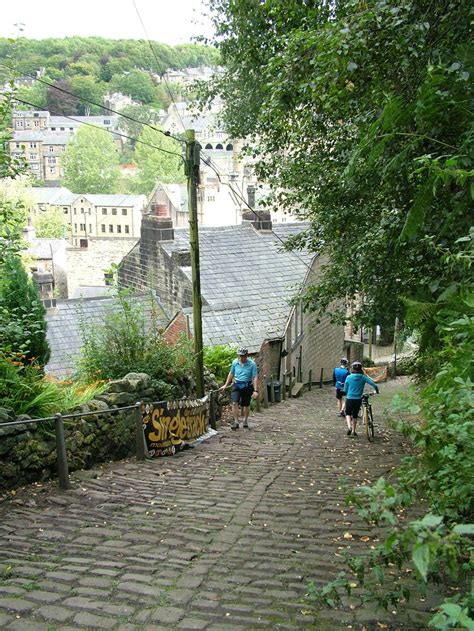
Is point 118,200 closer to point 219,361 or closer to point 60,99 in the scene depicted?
point 60,99

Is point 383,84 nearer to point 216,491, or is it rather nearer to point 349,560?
point 216,491

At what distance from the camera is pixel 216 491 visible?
303 inches

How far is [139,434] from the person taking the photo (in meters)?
9.63

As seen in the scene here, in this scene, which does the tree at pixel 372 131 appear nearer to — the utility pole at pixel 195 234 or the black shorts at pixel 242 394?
the utility pole at pixel 195 234

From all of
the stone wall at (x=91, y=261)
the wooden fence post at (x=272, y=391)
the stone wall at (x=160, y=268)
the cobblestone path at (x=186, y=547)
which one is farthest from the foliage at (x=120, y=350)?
the stone wall at (x=91, y=261)

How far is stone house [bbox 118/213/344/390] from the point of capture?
22266 mm

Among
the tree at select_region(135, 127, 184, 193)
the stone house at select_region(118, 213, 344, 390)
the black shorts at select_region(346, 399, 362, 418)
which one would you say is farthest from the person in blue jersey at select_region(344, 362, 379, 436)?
the tree at select_region(135, 127, 184, 193)

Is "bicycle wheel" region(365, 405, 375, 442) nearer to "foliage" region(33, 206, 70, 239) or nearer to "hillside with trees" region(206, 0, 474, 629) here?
"hillside with trees" region(206, 0, 474, 629)

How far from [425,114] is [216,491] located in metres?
4.49

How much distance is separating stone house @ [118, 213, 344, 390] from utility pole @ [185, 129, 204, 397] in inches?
280

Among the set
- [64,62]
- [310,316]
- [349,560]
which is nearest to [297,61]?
[349,560]

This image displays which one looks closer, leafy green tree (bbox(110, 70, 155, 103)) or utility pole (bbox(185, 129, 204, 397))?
utility pole (bbox(185, 129, 204, 397))

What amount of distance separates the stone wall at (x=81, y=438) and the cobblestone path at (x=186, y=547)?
257mm

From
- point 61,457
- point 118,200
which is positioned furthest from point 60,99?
point 61,457
